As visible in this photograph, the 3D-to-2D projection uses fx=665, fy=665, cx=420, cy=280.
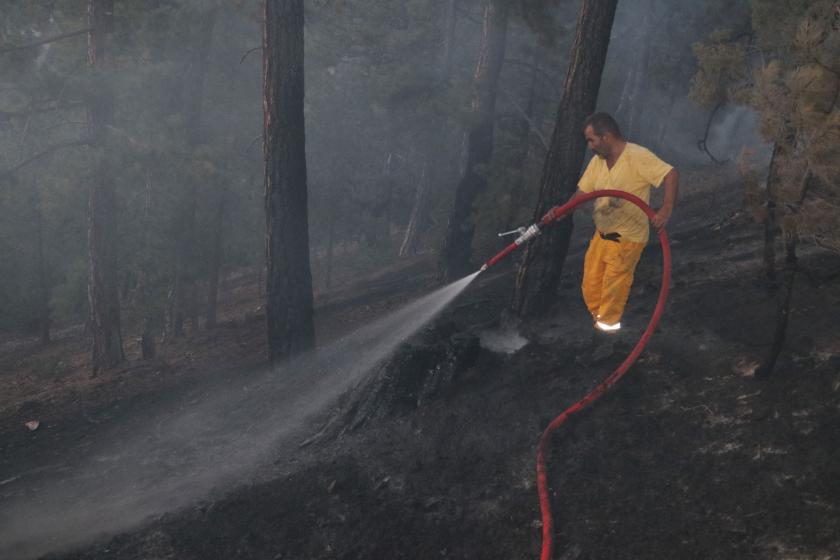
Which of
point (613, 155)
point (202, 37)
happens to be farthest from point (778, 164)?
point (202, 37)

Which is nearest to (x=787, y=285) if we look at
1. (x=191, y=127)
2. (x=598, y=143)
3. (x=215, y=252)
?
(x=598, y=143)

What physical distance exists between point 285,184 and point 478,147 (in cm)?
649

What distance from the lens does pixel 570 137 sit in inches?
315

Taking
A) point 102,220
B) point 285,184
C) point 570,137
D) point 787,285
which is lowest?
point 102,220

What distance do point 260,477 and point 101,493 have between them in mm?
1835

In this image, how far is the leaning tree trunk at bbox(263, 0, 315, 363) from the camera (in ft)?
29.6

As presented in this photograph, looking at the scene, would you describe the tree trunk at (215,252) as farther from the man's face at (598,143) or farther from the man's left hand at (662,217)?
the man's left hand at (662,217)

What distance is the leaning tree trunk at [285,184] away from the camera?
902 cm

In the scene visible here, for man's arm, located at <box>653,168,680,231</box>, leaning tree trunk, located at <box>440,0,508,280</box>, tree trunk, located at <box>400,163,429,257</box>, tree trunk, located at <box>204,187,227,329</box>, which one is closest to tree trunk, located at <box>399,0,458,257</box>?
tree trunk, located at <box>400,163,429,257</box>

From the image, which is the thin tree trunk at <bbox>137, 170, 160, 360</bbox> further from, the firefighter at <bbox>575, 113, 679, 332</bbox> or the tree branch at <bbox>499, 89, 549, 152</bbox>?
the firefighter at <bbox>575, 113, 679, 332</bbox>

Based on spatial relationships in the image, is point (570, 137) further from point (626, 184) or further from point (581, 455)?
point (581, 455)

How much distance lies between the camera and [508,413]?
6.39m

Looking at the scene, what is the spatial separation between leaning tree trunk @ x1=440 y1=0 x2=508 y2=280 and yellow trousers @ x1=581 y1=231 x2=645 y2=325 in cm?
809

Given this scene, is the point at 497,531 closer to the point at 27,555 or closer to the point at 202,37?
the point at 27,555
